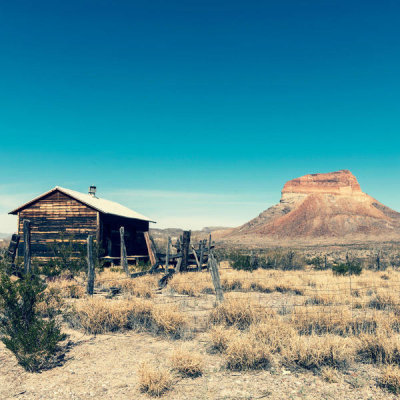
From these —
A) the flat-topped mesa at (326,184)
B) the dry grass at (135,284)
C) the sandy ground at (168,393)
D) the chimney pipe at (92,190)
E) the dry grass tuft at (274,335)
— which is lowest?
the sandy ground at (168,393)

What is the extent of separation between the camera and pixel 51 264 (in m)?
12.5

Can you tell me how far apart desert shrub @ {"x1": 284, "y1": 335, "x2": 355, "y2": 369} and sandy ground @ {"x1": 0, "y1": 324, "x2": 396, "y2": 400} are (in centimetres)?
20

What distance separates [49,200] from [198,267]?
983cm

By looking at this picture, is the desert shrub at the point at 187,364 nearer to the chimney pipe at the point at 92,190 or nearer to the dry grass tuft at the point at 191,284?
the dry grass tuft at the point at 191,284

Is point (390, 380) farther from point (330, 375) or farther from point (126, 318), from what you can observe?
point (126, 318)

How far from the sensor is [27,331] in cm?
565

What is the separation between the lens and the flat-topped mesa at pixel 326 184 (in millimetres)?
110562

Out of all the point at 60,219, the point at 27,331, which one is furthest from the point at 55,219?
the point at 27,331

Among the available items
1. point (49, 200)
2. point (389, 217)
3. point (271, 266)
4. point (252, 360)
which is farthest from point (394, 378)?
point (389, 217)

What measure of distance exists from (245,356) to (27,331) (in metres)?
3.71

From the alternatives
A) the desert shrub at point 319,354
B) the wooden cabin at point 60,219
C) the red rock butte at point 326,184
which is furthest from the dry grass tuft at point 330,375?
the red rock butte at point 326,184

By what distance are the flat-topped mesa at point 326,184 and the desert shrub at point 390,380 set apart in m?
113

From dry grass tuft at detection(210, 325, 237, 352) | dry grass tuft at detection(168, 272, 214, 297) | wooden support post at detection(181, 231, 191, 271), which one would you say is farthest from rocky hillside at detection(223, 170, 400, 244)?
dry grass tuft at detection(210, 325, 237, 352)

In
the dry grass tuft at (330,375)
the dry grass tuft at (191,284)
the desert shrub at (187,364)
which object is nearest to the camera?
the dry grass tuft at (330,375)
